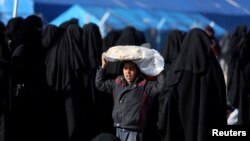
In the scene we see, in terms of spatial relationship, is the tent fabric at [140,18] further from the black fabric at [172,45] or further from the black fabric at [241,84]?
the black fabric at [172,45]

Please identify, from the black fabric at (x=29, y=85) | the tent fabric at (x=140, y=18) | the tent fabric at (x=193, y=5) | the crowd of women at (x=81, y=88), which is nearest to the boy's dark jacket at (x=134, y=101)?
the crowd of women at (x=81, y=88)

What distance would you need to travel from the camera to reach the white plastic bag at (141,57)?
6309 mm

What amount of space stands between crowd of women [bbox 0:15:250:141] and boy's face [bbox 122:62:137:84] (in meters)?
0.32

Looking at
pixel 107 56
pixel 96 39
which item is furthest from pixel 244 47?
pixel 107 56

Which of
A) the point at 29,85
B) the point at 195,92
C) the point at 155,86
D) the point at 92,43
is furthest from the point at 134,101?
the point at 92,43

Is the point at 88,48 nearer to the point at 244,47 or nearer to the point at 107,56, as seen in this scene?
the point at 107,56

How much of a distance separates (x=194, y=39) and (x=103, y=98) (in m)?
1.99

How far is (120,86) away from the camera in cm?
643

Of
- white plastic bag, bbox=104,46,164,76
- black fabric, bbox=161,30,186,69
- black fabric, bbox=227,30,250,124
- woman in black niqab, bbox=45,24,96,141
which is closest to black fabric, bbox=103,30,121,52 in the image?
black fabric, bbox=161,30,186,69

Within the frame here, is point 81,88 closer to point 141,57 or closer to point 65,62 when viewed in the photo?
point 65,62

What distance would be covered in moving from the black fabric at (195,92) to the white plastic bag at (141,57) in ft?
0.53

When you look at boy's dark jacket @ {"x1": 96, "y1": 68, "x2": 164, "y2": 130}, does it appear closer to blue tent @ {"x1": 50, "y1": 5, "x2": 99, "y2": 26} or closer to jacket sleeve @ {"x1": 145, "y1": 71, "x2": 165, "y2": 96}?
jacket sleeve @ {"x1": 145, "y1": 71, "x2": 165, "y2": 96}

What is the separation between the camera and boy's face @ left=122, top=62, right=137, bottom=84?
20.8 ft

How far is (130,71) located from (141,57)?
17cm
